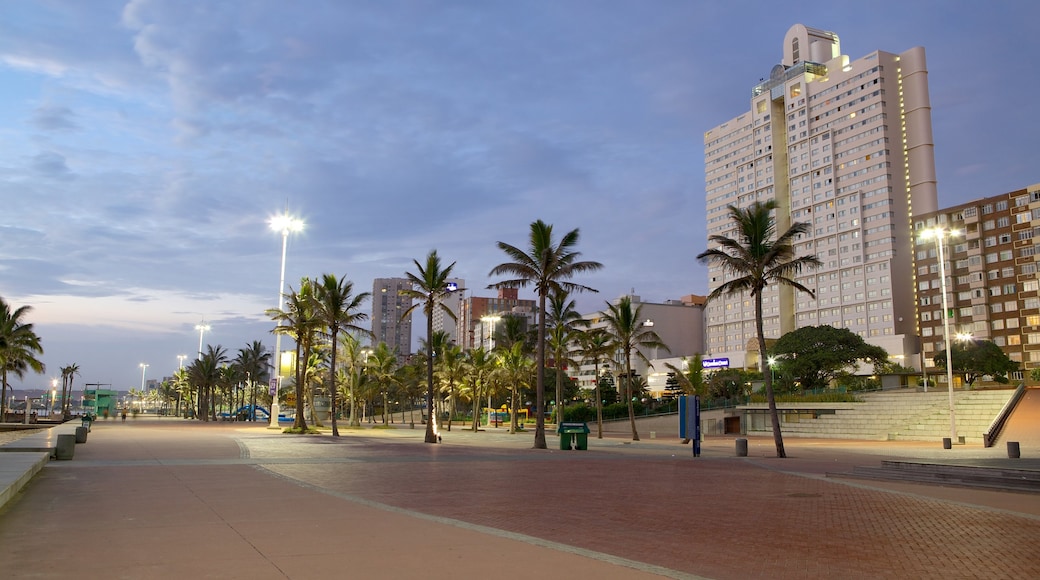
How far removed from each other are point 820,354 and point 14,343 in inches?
3029

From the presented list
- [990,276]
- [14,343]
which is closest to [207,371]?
[14,343]

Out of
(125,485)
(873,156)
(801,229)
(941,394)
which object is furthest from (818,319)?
(125,485)

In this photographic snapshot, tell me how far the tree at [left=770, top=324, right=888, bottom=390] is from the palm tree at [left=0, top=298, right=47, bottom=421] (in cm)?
7325

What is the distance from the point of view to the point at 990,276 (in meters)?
100

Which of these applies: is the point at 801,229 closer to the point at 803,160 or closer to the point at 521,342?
the point at 521,342

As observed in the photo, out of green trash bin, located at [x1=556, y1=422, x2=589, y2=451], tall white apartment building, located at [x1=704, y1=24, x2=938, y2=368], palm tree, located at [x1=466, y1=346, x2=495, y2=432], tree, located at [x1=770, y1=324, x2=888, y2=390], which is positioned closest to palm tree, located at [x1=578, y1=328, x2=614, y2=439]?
palm tree, located at [x1=466, y1=346, x2=495, y2=432]

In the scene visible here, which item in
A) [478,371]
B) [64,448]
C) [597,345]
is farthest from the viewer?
[478,371]

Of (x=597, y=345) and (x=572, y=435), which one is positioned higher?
(x=597, y=345)

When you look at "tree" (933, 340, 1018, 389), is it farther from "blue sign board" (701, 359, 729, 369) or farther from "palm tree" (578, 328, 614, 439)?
"palm tree" (578, 328, 614, 439)

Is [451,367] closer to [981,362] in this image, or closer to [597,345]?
[597,345]

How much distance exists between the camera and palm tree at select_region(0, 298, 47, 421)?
59062 millimetres

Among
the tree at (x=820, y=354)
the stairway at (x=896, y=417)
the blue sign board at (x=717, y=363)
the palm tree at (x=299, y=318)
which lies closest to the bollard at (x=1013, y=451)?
the stairway at (x=896, y=417)

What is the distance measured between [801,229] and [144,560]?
2882 centimetres

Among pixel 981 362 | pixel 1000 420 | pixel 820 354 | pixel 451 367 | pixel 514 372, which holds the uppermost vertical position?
pixel 820 354
